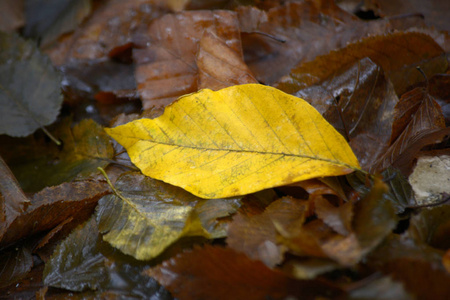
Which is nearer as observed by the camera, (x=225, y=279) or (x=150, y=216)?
(x=225, y=279)

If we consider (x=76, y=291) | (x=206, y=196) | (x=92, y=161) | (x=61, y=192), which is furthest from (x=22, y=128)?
(x=206, y=196)

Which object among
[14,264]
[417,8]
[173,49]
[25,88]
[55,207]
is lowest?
[14,264]

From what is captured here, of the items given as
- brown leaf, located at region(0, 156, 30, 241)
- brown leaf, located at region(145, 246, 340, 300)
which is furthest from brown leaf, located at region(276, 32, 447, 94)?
brown leaf, located at region(0, 156, 30, 241)

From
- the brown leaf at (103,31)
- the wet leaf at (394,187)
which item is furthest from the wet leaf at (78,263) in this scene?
the brown leaf at (103,31)

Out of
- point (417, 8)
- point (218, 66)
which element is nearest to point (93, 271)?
point (218, 66)

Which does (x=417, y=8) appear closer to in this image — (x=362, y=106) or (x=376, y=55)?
(x=376, y=55)

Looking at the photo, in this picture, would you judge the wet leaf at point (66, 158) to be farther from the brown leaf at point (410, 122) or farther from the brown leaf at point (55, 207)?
the brown leaf at point (410, 122)
